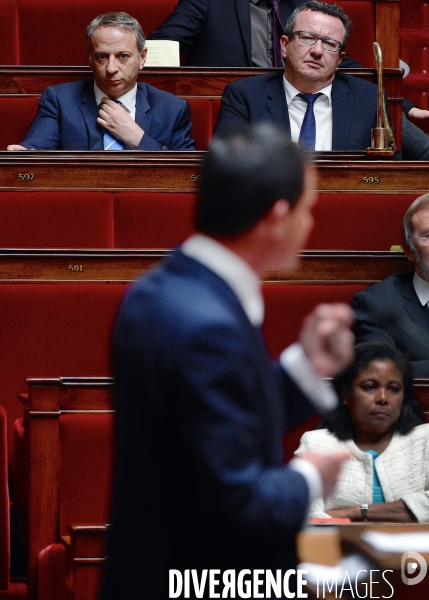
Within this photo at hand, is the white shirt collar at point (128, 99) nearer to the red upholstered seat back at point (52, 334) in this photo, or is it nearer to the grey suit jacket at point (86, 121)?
the grey suit jacket at point (86, 121)

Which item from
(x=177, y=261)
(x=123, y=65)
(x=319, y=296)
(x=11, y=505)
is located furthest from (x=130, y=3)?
(x=177, y=261)

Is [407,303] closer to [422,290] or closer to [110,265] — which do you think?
[422,290]

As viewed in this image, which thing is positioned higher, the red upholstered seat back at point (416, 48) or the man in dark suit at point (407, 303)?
the red upholstered seat back at point (416, 48)

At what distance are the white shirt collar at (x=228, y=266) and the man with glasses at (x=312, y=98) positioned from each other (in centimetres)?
88

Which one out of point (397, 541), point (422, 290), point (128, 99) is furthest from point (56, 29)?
point (397, 541)

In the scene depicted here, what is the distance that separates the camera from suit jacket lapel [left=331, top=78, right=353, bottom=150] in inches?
48.3

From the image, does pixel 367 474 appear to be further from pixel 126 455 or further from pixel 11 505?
pixel 126 455

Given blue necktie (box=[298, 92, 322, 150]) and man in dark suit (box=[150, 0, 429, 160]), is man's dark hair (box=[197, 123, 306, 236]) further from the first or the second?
man in dark suit (box=[150, 0, 429, 160])

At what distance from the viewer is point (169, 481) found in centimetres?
33

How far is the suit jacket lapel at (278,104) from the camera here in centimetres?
122

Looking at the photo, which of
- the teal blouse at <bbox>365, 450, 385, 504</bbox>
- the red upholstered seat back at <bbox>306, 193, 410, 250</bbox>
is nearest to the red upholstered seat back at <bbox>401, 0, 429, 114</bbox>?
the red upholstered seat back at <bbox>306, 193, 410, 250</bbox>

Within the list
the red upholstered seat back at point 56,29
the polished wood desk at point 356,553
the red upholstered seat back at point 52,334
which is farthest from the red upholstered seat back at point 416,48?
the polished wood desk at point 356,553

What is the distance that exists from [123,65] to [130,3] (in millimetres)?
332

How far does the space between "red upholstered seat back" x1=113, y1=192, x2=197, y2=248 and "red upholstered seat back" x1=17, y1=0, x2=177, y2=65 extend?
53cm
